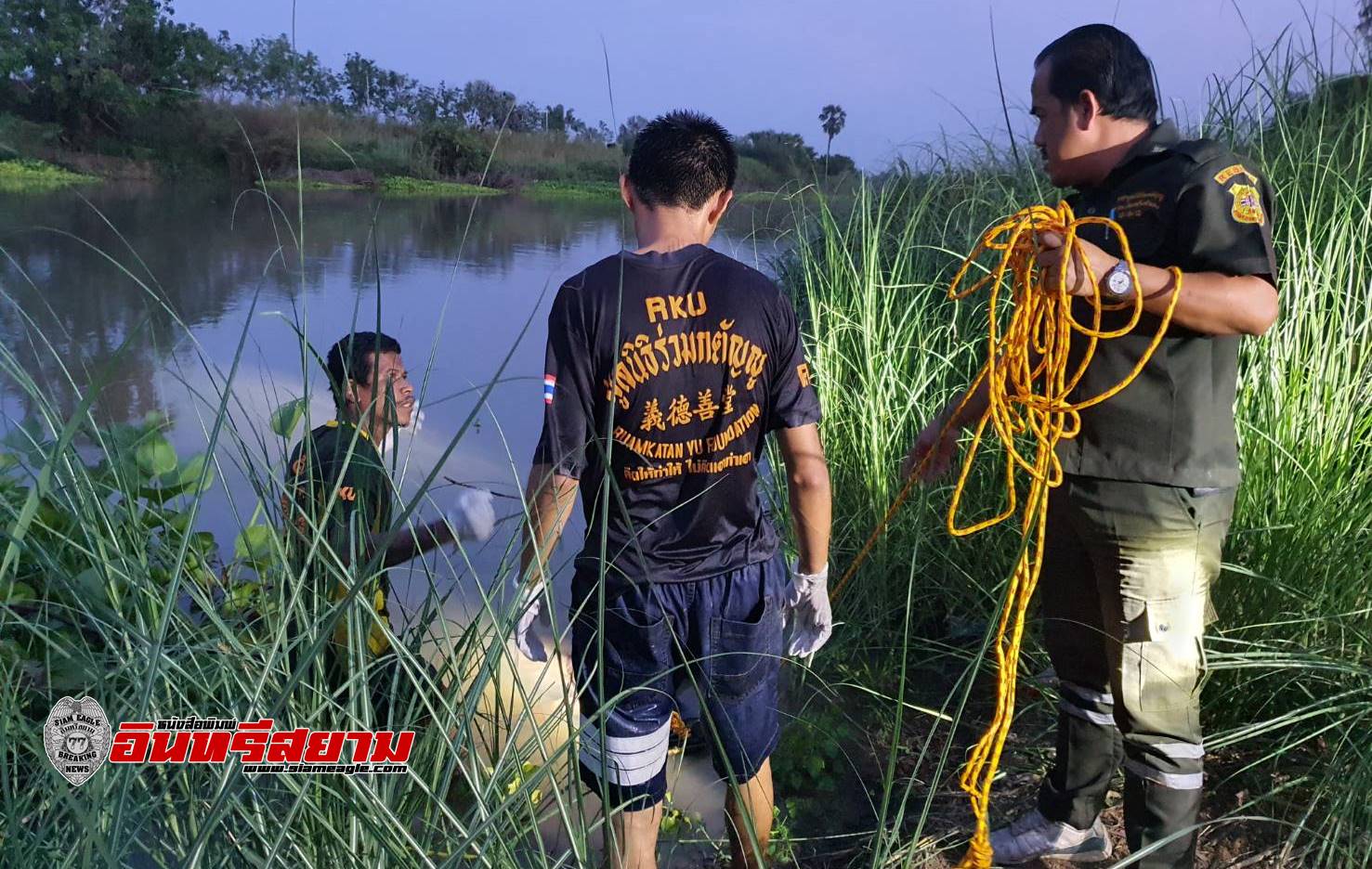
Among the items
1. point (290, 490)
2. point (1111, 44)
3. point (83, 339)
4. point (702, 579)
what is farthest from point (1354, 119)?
point (83, 339)

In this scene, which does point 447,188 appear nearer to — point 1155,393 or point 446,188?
point 446,188

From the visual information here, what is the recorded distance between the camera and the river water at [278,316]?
169 cm

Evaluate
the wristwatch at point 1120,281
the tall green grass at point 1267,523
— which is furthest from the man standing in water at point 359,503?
the wristwatch at point 1120,281

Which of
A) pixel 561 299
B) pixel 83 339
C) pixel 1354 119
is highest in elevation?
pixel 1354 119

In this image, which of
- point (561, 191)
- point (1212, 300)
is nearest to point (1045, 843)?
point (1212, 300)

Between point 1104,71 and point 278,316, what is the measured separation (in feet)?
5.66

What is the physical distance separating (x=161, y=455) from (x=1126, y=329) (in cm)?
258

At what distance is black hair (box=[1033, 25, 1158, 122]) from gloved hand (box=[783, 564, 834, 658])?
120 centimetres

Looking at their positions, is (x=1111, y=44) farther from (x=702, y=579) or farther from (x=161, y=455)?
(x=161, y=455)

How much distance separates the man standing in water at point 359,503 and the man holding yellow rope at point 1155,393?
131cm

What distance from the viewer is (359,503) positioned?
58.9 inches

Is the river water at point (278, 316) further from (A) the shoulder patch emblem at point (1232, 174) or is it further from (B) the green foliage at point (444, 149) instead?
(A) the shoulder patch emblem at point (1232, 174)

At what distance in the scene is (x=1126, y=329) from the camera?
1.77 meters

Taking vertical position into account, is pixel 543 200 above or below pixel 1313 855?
above
